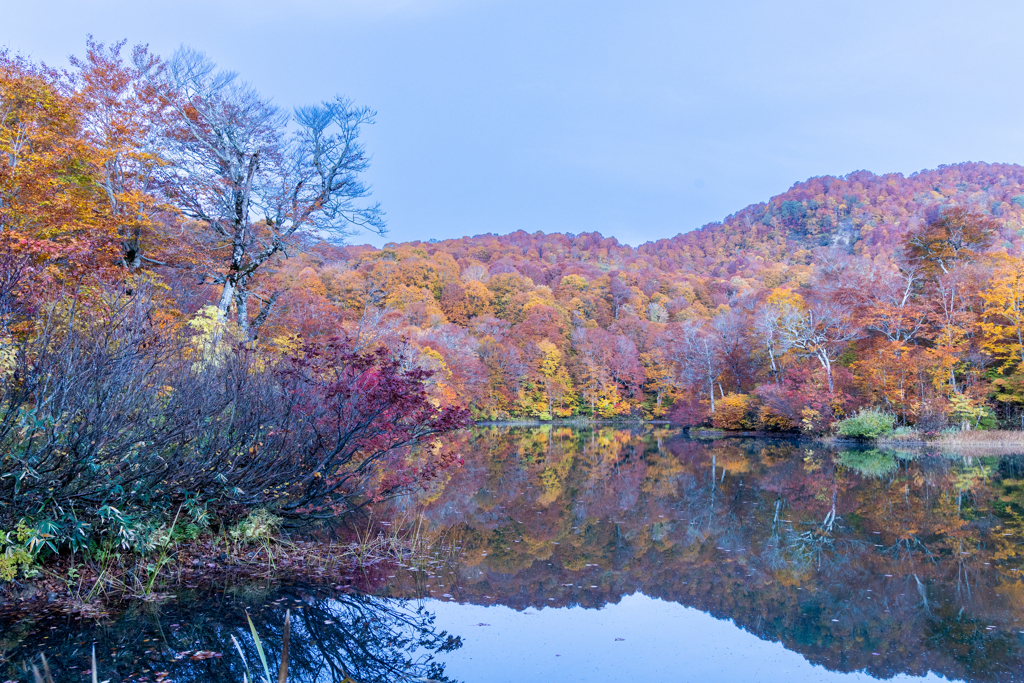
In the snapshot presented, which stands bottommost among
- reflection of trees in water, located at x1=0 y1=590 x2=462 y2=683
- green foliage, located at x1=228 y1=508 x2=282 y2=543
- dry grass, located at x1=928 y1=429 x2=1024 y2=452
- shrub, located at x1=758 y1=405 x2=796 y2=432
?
shrub, located at x1=758 y1=405 x2=796 y2=432

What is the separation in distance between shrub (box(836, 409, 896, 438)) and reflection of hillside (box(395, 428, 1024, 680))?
21.4 feet

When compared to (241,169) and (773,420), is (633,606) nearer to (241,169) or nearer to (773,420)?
(241,169)

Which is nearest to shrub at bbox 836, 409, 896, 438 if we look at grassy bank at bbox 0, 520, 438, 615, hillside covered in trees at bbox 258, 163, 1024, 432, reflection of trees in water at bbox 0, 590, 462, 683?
hillside covered in trees at bbox 258, 163, 1024, 432

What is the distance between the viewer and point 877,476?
13.0 meters

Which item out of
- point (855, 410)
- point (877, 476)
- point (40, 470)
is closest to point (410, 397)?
point (40, 470)

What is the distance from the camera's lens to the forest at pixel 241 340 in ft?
15.3

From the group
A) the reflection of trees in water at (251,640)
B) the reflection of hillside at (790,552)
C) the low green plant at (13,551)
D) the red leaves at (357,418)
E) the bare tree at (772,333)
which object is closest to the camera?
the reflection of trees in water at (251,640)

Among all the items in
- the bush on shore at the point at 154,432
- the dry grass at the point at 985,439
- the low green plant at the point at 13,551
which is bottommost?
the dry grass at the point at 985,439

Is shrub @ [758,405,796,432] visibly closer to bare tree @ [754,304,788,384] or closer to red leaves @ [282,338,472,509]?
bare tree @ [754,304,788,384]

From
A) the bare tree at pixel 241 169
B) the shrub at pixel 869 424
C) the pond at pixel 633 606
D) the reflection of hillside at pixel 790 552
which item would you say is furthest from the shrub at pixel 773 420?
the bare tree at pixel 241 169

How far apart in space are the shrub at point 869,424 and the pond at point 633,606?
1055 centimetres

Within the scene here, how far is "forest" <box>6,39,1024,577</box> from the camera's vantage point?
466 centimetres

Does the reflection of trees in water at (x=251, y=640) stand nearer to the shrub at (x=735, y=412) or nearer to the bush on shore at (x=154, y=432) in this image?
the bush on shore at (x=154, y=432)

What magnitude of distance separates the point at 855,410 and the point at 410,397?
20908mm
